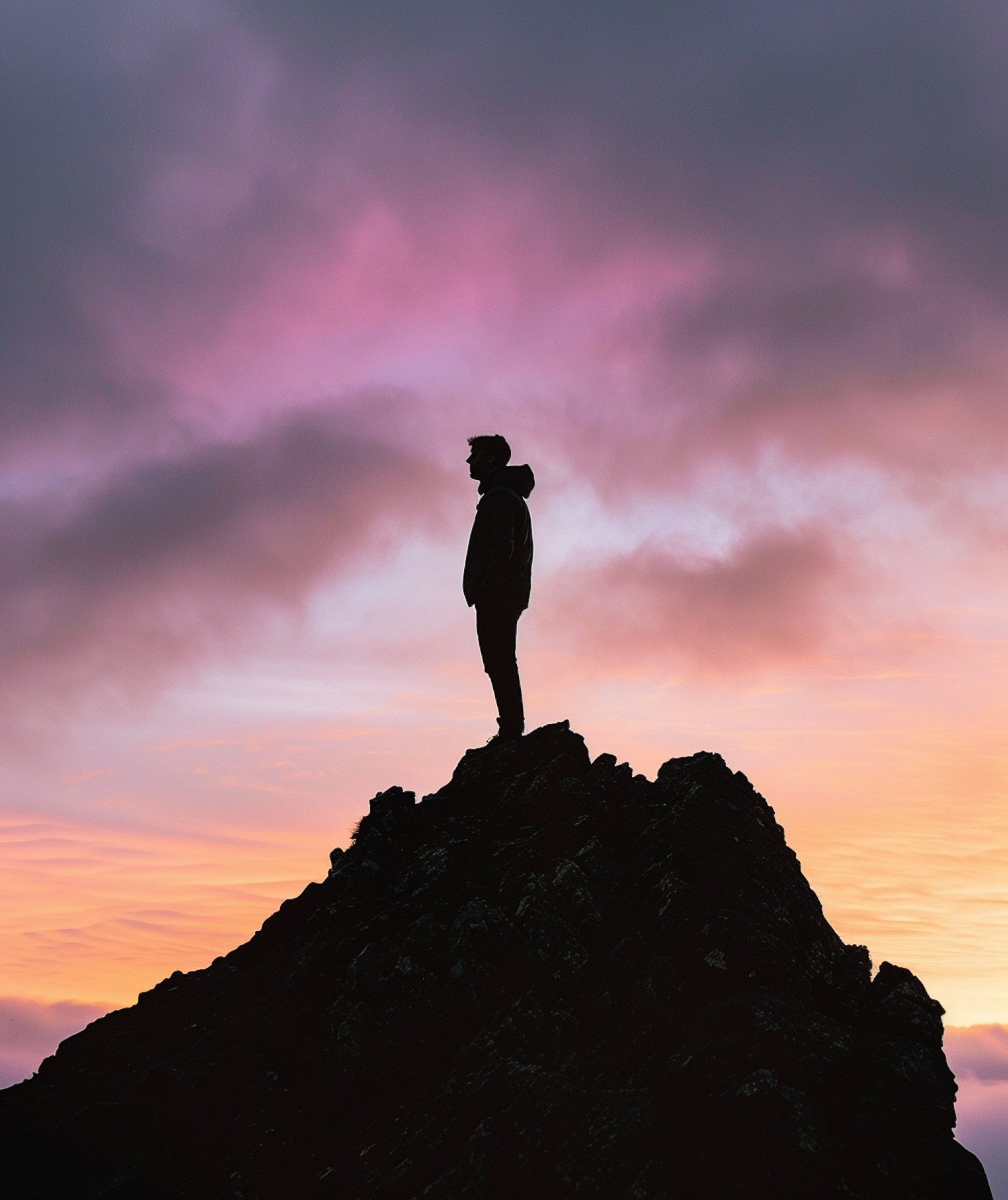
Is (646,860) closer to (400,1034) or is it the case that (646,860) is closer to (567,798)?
(567,798)

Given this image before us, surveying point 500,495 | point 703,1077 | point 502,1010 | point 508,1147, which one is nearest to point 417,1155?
point 508,1147

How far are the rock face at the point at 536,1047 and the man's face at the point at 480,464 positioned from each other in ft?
25.9

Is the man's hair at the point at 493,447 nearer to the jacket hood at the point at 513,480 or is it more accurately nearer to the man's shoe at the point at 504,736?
the jacket hood at the point at 513,480

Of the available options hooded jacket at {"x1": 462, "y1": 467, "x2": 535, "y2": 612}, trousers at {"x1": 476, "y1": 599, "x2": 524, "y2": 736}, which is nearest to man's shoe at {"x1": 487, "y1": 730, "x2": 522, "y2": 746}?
trousers at {"x1": 476, "y1": 599, "x2": 524, "y2": 736}

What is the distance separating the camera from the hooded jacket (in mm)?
23547

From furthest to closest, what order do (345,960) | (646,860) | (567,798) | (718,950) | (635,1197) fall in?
(567,798)
(646,860)
(345,960)
(718,950)
(635,1197)

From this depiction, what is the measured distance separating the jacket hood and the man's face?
0.17m

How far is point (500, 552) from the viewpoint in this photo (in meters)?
23.5

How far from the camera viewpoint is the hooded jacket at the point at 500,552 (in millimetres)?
23547

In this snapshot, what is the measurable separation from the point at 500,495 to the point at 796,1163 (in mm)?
15119

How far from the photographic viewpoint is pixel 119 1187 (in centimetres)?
1389

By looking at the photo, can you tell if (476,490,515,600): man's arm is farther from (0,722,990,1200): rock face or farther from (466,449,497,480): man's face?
(0,722,990,1200): rock face

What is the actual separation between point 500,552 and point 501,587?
81 centimetres

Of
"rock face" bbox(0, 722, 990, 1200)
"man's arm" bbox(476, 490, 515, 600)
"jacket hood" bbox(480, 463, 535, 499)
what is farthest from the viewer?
"jacket hood" bbox(480, 463, 535, 499)
